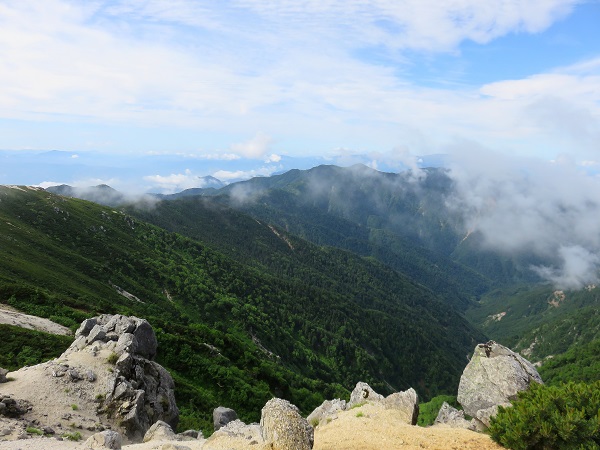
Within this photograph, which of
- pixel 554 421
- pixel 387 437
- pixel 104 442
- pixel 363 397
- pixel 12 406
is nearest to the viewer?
pixel 554 421

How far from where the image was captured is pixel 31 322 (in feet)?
159

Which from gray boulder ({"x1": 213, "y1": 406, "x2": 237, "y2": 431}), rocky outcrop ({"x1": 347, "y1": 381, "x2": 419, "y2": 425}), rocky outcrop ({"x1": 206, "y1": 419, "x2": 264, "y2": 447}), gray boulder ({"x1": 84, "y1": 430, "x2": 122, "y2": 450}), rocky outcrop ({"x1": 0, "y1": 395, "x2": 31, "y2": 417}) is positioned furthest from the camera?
gray boulder ({"x1": 213, "y1": 406, "x2": 237, "y2": 431})

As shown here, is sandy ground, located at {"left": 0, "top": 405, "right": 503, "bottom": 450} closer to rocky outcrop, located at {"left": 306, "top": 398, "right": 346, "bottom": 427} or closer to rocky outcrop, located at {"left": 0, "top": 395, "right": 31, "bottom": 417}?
rocky outcrop, located at {"left": 306, "top": 398, "right": 346, "bottom": 427}

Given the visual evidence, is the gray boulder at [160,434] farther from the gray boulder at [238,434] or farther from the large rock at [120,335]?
the large rock at [120,335]

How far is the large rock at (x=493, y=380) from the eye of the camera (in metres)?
34.8

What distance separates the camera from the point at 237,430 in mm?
25781

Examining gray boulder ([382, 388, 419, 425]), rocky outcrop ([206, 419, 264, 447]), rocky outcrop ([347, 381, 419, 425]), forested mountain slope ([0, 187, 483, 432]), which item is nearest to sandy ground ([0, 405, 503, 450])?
rocky outcrop ([206, 419, 264, 447])

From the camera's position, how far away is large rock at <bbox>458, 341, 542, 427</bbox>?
34803 millimetres

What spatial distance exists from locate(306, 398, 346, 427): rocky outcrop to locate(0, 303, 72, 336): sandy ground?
38.1 metres

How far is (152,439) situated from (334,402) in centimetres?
1859

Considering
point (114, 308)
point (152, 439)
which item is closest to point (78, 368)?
point (152, 439)

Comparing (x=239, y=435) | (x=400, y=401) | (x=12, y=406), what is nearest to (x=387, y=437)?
(x=400, y=401)

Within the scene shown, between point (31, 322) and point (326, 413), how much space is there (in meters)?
42.9

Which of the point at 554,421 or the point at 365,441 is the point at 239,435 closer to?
the point at 365,441
